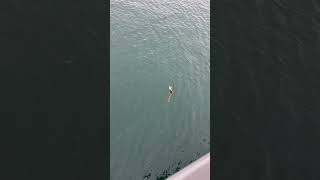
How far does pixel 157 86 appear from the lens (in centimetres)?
1598

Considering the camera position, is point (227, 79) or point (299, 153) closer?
point (299, 153)

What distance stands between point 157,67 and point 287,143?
15.7m

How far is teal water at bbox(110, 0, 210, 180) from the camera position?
13.2 metres

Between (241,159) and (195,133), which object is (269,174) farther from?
(195,133)

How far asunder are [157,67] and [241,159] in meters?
15.6

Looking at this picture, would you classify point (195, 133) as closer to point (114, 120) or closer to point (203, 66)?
point (114, 120)

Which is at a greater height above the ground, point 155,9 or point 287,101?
point 287,101

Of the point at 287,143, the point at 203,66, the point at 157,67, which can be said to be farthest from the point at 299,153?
the point at 203,66

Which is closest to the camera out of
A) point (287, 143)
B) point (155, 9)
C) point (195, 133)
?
point (287, 143)

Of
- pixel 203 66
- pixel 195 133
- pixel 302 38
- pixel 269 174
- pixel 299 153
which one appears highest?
pixel 302 38

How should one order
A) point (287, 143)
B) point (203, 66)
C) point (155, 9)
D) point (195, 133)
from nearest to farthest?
point (287, 143), point (195, 133), point (203, 66), point (155, 9)

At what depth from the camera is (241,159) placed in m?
1.23

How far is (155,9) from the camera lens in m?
19.4

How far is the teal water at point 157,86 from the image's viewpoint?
518 inches
